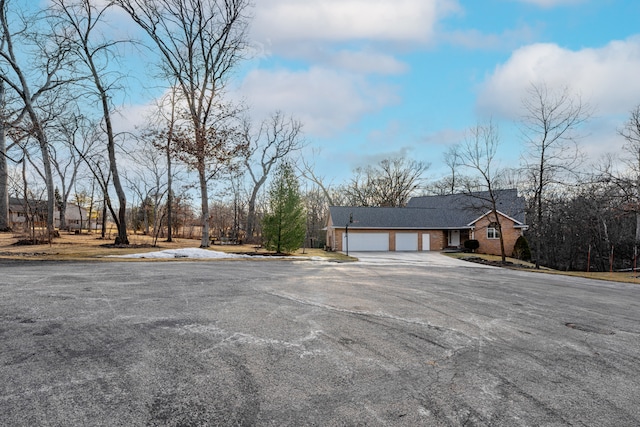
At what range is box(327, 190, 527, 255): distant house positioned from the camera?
30891 mm

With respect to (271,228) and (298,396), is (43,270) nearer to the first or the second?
(298,396)

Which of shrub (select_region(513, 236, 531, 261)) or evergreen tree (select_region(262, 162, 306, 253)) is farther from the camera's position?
shrub (select_region(513, 236, 531, 261))

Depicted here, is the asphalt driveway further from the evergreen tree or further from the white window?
the white window

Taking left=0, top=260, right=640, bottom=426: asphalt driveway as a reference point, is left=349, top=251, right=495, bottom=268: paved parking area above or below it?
below

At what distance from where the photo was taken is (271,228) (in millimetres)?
21094

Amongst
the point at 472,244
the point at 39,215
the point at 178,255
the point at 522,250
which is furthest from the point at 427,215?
the point at 39,215

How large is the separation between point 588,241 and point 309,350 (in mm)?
31338

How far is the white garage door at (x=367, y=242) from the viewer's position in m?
→ 32.2

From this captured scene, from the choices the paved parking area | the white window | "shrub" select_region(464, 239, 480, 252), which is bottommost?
the paved parking area

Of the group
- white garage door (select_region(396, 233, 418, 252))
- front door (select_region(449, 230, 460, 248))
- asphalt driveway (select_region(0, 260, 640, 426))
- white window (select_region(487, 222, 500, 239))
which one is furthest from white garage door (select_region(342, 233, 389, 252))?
asphalt driveway (select_region(0, 260, 640, 426))

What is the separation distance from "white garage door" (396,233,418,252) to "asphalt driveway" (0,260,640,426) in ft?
84.8

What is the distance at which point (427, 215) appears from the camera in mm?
34875

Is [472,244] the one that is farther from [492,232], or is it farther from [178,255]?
[178,255]

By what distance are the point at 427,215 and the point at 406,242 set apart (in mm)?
3664
